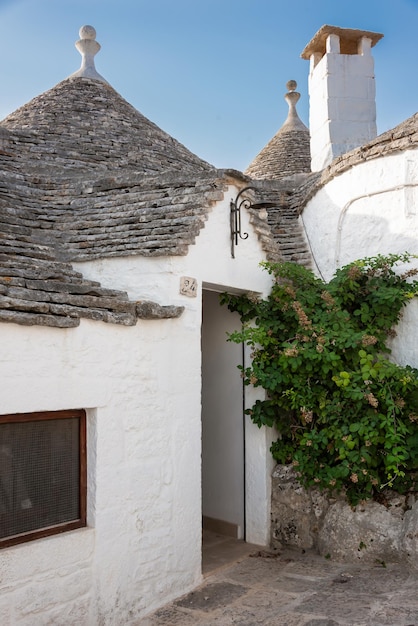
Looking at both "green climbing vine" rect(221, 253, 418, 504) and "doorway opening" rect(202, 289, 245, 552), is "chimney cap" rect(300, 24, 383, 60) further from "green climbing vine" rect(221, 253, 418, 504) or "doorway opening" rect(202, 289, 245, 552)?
"doorway opening" rect(202, 289, 245, 552)

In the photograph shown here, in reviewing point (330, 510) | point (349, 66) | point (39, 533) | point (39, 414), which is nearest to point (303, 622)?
point (330, 510)

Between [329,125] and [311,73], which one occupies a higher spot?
[311,73]

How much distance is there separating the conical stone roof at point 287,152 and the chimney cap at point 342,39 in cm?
212

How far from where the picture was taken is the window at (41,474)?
391 centimetres

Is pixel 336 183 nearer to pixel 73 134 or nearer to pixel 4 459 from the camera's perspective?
pixel 73 134

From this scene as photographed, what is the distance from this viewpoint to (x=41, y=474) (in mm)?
4133

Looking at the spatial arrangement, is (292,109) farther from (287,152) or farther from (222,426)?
(222,426)

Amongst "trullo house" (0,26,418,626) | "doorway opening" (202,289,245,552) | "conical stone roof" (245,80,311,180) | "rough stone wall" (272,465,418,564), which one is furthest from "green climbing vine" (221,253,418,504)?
"conical stone roof" (245,80,311,180)

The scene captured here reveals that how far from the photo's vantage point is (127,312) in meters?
4.68

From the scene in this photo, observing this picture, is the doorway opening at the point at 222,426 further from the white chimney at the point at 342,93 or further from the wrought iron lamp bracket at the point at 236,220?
the white chimney at the point at 342,93

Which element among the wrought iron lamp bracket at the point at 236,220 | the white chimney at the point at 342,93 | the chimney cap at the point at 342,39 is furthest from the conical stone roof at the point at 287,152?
the wrought iron lamp bracket at the point at 236,220

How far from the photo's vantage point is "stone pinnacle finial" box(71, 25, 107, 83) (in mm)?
9586

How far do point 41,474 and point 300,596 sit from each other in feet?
8.16

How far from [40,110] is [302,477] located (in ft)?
→ 20.9
